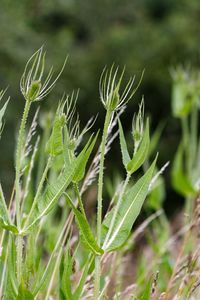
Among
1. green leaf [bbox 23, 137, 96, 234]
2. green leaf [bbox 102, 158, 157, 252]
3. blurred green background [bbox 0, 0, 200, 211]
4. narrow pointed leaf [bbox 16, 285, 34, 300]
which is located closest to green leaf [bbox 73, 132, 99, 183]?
green leaf [bbox 23, 137, 96, 234]

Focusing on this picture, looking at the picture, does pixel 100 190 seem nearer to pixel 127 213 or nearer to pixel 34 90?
pixel 127 213

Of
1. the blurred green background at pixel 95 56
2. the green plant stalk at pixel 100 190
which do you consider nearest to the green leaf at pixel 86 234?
the green plant stalk at pixel 100 190

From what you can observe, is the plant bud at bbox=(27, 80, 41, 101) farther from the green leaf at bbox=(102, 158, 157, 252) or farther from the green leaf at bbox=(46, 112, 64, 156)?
the green leaf at bbox=(102, 158, 157, 252)

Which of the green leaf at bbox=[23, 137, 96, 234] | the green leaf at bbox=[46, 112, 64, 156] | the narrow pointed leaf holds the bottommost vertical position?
the narrow pointed leaf

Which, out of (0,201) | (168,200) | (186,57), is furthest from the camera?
(186,57)

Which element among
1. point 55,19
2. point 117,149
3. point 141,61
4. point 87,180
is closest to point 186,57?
point 141,61

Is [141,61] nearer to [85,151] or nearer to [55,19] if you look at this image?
[55,19]
